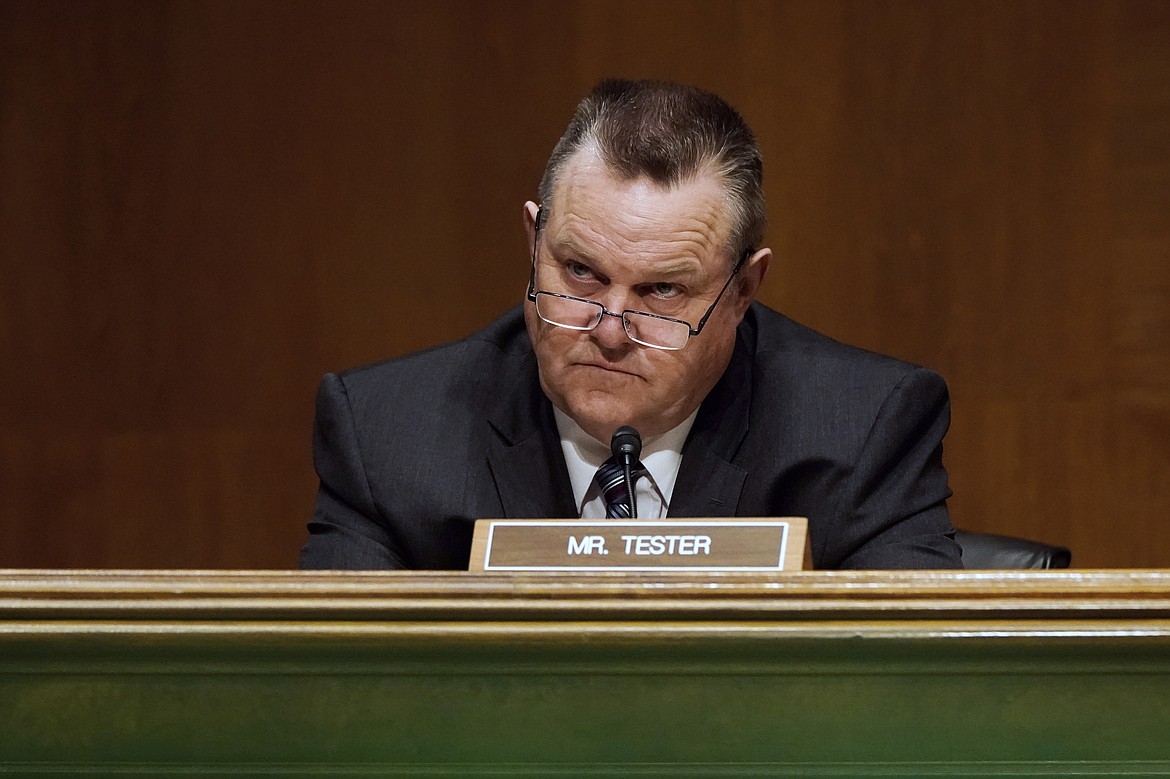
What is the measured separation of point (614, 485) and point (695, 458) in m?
0.37

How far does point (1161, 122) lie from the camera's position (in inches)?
122

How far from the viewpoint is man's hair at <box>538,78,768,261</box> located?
1807 mm

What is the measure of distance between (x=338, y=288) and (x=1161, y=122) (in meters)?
1.85

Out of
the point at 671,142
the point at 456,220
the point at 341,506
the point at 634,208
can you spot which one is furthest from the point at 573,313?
the point at 456,220

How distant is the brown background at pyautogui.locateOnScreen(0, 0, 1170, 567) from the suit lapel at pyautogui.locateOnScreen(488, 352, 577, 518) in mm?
1308

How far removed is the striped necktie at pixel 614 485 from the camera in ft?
5.07

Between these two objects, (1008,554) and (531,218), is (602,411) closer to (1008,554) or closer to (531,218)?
(531,218)

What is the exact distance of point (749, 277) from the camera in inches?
75.7

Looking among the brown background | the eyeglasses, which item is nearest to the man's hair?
the eyeglasses

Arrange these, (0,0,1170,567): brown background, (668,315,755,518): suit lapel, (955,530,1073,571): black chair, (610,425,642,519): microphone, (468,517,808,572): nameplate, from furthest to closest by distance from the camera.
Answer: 1. (0,0,1170,567): brown background
2. (955,530,1073,571): black chair
3. (668,315,755,518): suit lapel
4. (610,425,642,519): microphone
5. (468,517,808,572): nameplate

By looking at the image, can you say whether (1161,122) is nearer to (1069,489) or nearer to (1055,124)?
(1055,124)

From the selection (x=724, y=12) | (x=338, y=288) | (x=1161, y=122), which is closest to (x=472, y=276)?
(x=338, y=288)

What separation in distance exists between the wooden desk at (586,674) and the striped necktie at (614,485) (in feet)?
1.18

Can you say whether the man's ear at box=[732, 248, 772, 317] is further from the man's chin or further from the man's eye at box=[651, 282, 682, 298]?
the man's chin
